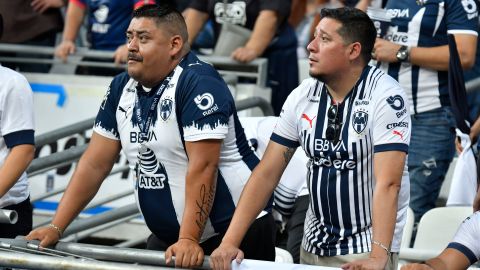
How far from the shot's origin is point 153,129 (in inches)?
213

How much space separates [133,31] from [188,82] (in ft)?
1.30

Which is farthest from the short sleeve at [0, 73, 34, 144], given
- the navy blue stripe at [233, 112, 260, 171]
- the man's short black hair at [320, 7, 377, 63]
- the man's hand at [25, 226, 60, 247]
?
the man's short black hair at [320, 7, 377, 63]

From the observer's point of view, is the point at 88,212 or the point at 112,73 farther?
the point at 112,73

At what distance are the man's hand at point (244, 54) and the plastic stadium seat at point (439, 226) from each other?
7.33 feet

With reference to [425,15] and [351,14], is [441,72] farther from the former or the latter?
[351,14]

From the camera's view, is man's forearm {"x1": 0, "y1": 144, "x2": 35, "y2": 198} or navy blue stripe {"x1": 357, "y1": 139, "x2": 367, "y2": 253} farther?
man's forearm {"x1": 0, "y1": 144, "x2": 35, "y2": 198}

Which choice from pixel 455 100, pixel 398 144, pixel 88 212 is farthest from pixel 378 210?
pixel 88 212

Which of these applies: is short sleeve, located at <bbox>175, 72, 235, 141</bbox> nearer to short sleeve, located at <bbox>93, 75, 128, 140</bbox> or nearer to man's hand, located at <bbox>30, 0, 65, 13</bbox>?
short sleeve, located at <bbox>93, 75, 128, 140</bbox>

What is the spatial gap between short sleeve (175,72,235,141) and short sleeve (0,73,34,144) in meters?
1.06

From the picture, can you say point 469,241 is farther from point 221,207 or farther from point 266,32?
point 266,32

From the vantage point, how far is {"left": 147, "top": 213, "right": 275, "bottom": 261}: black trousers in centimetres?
564

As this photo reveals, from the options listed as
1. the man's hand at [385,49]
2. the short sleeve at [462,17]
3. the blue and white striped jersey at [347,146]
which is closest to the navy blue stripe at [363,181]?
the blue and white striped jersey at [347,146]

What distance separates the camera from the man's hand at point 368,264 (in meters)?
4.57

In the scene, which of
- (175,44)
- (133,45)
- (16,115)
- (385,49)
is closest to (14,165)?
(16,115)
